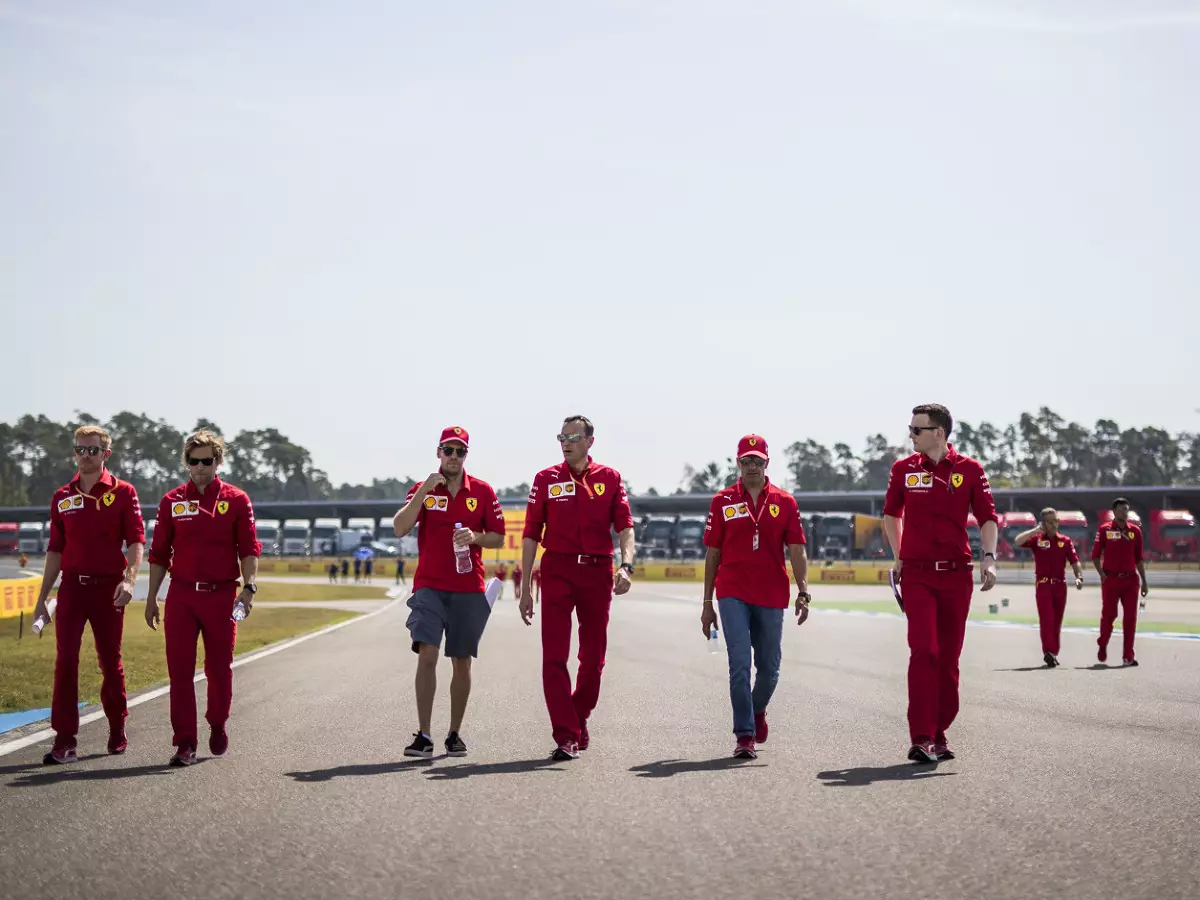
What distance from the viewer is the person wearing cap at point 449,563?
A: 27.6ft

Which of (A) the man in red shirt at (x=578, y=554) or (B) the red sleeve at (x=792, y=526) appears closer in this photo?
(A) the man in red shirt at (x=578, y=554)

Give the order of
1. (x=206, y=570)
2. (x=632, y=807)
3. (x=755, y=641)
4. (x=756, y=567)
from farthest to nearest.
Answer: (x=755, y=641)
(x=756, y=567)
(x=206, y=570)
(x=632, y=807)

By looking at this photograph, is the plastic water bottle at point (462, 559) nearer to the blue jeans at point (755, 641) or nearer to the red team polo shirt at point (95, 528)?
the blue jeans at point (755, 641)

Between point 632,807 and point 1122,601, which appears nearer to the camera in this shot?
point 632,807

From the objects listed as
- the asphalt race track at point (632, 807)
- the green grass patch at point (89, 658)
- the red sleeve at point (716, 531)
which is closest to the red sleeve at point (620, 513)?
the red sleeve at point (716, 531)

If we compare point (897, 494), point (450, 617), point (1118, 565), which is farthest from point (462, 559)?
point (1118, 565)

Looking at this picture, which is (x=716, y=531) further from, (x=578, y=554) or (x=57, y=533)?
(x=57, y=533)

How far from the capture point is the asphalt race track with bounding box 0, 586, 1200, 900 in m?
4.84

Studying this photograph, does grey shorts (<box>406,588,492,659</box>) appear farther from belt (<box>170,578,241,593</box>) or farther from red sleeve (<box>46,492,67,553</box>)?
red sleeve (<box>46,492,67,553</box>)

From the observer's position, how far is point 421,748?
319 inches

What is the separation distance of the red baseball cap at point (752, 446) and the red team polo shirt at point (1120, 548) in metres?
8.99

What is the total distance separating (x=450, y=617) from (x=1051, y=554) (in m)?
9.98

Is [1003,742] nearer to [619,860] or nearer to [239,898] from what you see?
[619,860]

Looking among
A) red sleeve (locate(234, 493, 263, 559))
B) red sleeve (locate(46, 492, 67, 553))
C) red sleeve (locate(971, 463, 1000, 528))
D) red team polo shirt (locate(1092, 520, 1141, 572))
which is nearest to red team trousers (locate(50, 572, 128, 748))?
red sleeve (locate(46, 492, 67, 553))
